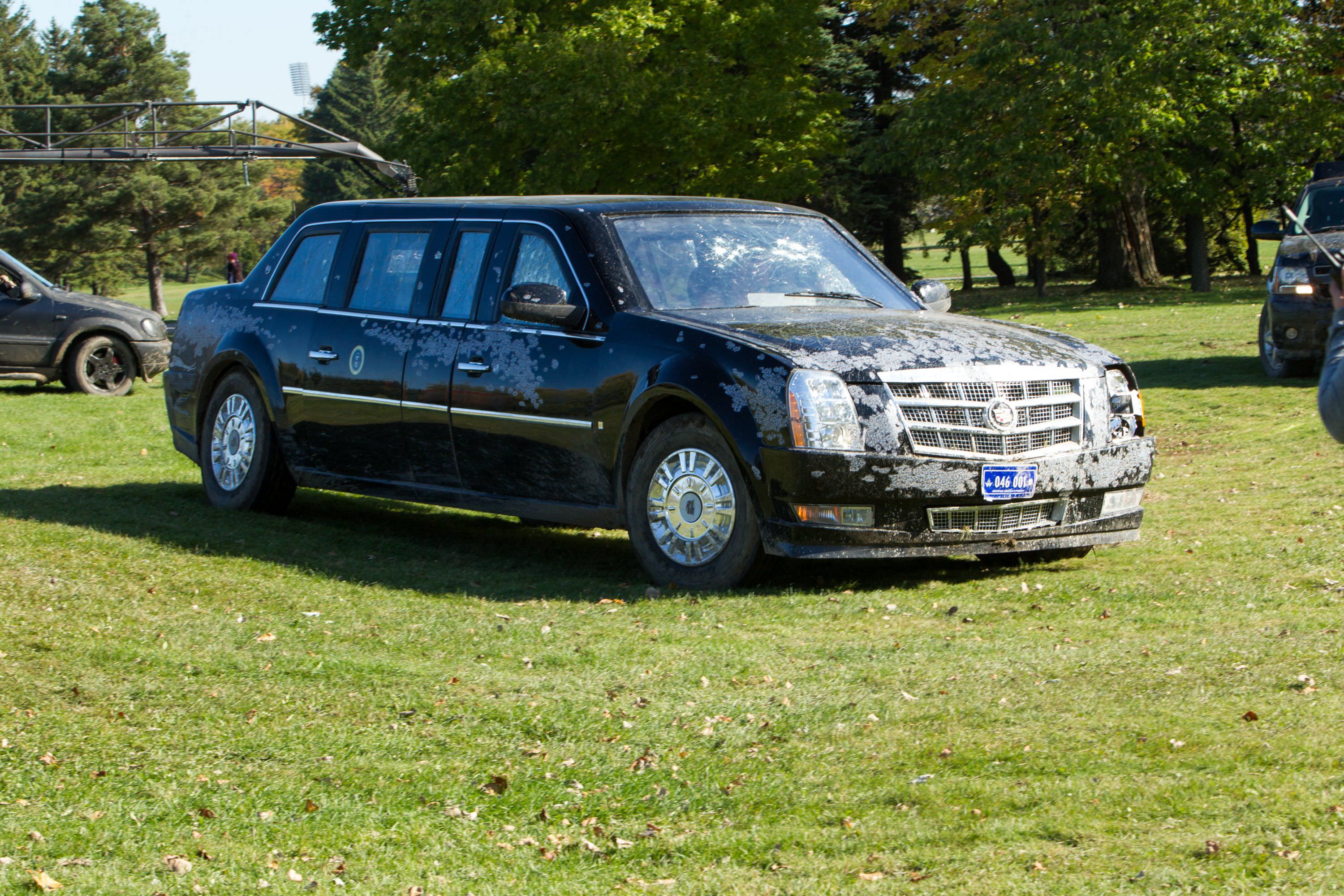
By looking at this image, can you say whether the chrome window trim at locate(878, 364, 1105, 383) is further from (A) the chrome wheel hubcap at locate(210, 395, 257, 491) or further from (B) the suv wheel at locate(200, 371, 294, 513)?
(A) the chrome wheel hubcap at locate(210, 395, 257, 491)

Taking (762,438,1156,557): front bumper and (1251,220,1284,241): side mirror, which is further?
(1251,220,1284,241): side mirror

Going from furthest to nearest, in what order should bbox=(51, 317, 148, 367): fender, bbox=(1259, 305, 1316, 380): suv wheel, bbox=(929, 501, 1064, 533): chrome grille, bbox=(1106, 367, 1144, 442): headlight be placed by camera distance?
bbox=(51, 317, 148, 367): fender, bbox=(1259, 305, 1316, 380): suv wheel, bbox=(1106, 367, 1144, 442): headlight, bbox=(929, 501, 1064, 533): chrome grille

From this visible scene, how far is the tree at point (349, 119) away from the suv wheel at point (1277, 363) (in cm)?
7814

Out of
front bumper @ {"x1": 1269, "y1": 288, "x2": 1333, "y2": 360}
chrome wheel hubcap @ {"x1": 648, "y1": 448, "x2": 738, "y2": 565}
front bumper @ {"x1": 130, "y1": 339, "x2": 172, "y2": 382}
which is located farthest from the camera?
front bumper @ {"x1": 130, "y1": 339, "x2": 172, "y2": 382}

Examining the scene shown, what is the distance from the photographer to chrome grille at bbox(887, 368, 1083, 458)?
23.5 feet

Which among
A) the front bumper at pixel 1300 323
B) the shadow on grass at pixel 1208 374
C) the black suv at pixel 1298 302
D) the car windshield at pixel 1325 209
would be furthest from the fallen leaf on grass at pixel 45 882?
the car windshield at pixel 1325 209

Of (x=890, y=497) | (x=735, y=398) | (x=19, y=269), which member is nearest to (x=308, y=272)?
(x=735, y=398)

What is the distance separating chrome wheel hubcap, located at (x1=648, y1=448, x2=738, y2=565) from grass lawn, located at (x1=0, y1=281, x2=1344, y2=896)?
287mm

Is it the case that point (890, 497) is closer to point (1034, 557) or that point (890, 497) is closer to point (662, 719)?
point (1034, 557)

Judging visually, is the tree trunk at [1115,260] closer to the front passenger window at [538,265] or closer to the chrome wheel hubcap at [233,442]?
the chrome wheel hubcap at [233,442]

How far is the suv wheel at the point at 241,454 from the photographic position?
32.6 ft

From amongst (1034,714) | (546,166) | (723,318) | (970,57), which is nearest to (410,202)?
(723,318)

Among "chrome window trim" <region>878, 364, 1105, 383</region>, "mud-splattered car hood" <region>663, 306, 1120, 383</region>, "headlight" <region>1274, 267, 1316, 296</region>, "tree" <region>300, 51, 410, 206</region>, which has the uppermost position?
"tree" <region>300, 51, 410, 206</region>

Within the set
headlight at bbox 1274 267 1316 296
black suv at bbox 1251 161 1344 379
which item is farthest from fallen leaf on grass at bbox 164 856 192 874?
headlight at bbox 1274 267 1316 296
